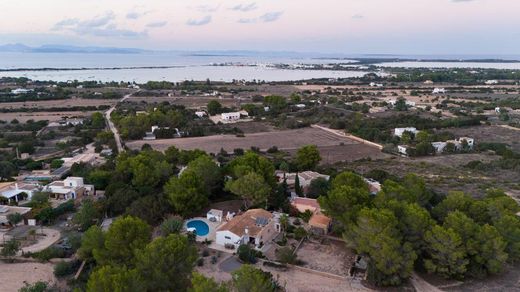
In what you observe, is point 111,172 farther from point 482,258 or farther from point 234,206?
point 482,258

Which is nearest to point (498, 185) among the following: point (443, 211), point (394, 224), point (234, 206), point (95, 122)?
point (443, 211)

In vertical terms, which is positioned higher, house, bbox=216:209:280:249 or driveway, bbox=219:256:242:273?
house, bbox=216:209:280:249

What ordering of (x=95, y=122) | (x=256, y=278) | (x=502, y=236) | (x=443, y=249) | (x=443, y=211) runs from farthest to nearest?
(x=95, y=122) < (x=443, y=211) < (x=502, y=236) < (x=443, y=249) < (x=256, y=278)

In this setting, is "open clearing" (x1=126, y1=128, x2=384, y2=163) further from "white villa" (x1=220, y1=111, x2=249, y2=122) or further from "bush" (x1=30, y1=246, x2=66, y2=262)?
"bush" (x1=30, y1=246, x2=66, y2=262)

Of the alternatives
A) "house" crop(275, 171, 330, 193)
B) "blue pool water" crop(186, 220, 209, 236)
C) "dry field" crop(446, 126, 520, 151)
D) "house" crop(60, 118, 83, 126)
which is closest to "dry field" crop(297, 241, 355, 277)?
"blue pool water" crop(186, 220, 209, 236)

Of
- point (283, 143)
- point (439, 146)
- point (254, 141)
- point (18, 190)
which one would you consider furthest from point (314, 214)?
point (254, 141)

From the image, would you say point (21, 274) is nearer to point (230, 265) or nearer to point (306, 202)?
point (230, 265)

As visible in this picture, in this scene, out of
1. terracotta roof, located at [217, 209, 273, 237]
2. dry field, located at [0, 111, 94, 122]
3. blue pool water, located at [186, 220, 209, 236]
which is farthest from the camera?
dry field, located at [0, 111, 94, 122]
